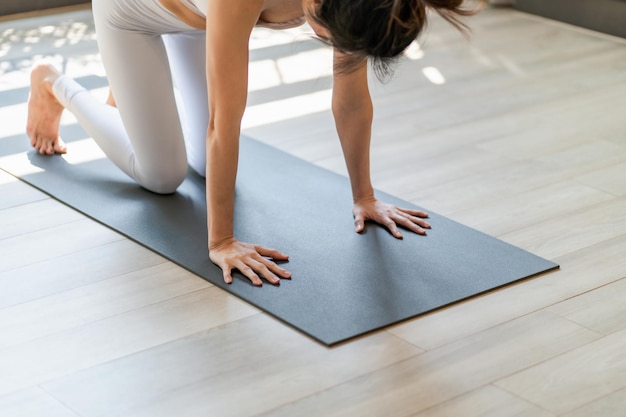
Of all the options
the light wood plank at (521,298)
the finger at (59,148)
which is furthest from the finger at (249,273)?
the finger at (59,148)

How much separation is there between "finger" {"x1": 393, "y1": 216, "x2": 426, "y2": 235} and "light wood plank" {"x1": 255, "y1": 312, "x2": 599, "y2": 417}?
1.38ft

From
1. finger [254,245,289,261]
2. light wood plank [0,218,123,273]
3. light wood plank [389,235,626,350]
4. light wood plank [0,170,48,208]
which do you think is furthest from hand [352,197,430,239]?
light wood plank [0,170,48,208]

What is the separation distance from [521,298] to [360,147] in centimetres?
53

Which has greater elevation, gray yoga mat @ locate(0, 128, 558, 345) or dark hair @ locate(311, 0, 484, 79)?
dark hair @ locate(311, 0, 484, 79)

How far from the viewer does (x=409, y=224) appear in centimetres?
223

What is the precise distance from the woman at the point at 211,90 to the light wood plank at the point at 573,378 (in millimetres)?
570

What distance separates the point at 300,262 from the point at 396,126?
40.8 inches

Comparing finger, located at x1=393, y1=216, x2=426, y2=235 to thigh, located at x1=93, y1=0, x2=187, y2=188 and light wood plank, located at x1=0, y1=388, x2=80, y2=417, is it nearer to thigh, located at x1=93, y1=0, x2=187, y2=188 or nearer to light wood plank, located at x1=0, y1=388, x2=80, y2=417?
thigh, located at x1=93, y1=0, x2=187, y2=188

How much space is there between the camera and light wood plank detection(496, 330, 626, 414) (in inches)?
62.7

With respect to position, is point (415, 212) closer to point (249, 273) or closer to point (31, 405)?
point (249, 273)

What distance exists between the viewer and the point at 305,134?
2914 mm

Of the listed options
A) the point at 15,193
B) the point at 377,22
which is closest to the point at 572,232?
the point at 377,22

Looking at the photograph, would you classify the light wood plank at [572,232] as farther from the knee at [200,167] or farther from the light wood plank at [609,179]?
the knee at [200,167]

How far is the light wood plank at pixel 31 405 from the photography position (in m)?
1.56
